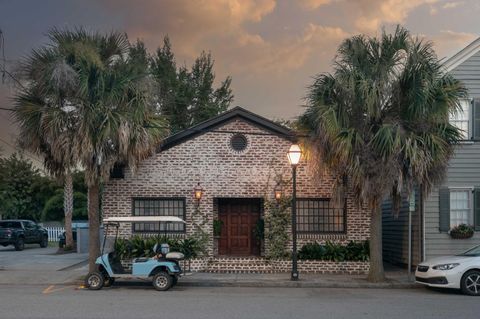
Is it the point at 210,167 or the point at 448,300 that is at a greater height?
the point at 210,167

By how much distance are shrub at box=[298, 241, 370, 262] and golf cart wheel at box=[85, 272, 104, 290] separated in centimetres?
672

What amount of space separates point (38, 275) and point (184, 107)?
21.9 m

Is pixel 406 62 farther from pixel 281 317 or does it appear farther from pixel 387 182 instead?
pixel 281 317

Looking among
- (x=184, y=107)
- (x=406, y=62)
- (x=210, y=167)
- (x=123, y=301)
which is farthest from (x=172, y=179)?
(x=184, y=107)

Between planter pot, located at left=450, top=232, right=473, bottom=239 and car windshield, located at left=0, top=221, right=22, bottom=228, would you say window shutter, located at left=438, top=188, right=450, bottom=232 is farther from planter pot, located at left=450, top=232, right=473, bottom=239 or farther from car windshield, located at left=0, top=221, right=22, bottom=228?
car windshield, located at left=0, top=221, right=22, bottom=228

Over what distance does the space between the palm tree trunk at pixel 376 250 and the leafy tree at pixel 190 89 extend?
22.1 metres

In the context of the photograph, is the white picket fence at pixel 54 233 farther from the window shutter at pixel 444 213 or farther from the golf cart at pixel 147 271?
the window shutter at pixel 444 213

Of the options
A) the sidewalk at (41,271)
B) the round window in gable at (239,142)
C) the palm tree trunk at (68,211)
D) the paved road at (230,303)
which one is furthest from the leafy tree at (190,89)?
the paved road at (230,303)

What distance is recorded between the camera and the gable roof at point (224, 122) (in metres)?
19.7

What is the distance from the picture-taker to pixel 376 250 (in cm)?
1767

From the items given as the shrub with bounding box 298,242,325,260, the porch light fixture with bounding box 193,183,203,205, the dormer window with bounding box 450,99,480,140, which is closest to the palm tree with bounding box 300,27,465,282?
the shrub with bounding box 298,242,325,260

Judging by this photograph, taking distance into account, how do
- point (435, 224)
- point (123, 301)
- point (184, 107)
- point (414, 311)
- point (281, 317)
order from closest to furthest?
point (281, 317)
point (414, 311)
point (123, 301)
point (435, 224)
point (184, 107)

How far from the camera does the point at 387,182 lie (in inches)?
658

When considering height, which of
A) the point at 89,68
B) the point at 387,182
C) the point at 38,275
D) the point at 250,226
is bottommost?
the point at 38,275
